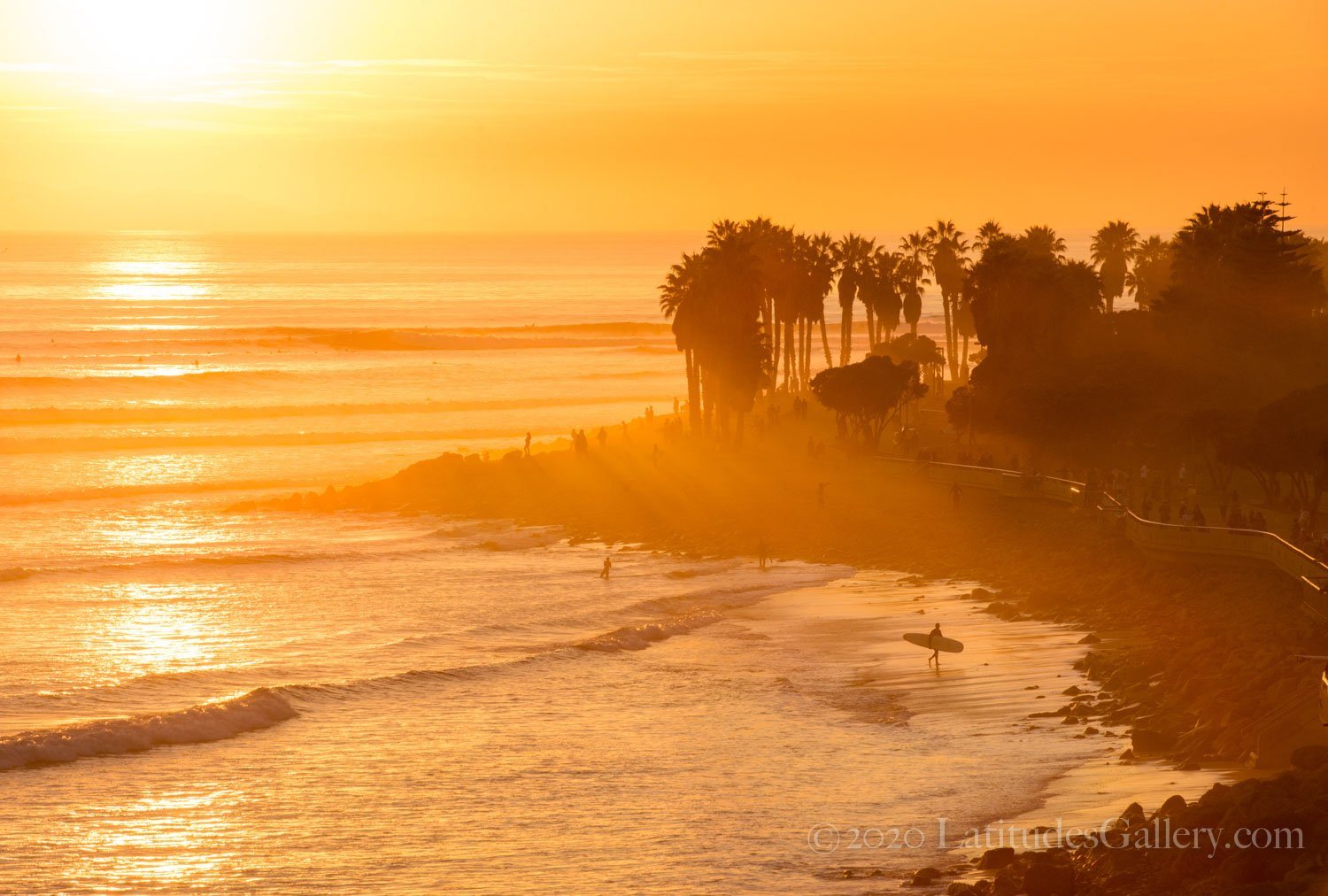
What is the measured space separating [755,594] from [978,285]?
82.8 feet

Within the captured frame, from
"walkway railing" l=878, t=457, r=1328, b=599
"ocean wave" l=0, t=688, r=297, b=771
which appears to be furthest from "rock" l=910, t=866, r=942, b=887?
"ocean wave" l=0, t=688, r=297, b=771

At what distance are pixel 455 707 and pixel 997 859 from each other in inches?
529

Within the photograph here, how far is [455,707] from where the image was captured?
29.7m

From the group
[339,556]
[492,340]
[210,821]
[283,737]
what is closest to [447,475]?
[339,556]

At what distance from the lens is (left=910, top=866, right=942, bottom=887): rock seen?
18812 millimetres

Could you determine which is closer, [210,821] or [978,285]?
[210,821]

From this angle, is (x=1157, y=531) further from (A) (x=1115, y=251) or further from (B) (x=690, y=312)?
(A) (x=1115, y=251)

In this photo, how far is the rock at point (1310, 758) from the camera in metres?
19.0

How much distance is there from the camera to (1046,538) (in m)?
42.0

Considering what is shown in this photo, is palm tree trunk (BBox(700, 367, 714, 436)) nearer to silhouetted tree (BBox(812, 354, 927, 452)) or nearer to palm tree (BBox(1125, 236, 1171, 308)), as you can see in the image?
silhouetted tree (BBox(812, 354, 927, 452))

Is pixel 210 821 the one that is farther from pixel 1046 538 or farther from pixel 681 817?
pixel 1046 538

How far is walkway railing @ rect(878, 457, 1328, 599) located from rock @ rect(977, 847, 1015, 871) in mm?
12056

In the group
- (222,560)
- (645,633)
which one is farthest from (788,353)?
(645,633)

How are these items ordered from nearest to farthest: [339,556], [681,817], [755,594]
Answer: [681,817]
[755,594]
[339,556]
